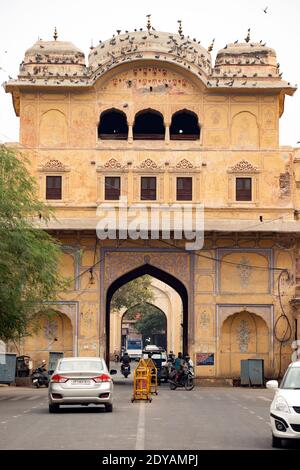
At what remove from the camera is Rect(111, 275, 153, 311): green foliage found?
68.0m

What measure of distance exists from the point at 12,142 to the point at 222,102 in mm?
8435

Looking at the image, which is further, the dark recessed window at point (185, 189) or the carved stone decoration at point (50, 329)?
the dark recessed window at point (185, 189)

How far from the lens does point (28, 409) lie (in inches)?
868

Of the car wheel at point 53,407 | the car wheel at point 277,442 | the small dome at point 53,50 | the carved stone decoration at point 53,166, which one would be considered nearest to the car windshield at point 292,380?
the car wheel at point 277,442

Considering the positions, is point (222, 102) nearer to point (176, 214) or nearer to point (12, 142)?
point (176, 214)

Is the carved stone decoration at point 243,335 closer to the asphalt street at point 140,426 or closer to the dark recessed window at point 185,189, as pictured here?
the dark recessed window at point 185,189

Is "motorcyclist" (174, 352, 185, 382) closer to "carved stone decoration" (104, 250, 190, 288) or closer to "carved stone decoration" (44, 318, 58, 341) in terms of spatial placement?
"carved stone decoration" (104, 250, 190, 288)

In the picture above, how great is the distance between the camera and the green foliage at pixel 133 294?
67975mm

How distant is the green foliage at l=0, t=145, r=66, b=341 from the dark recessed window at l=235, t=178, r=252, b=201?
503 inches

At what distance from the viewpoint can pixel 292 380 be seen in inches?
564

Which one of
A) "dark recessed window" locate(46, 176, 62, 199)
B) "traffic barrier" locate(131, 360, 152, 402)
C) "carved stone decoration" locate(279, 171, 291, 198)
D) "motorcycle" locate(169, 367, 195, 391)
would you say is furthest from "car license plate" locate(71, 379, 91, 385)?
"carved stone decoration" locate(279, 171, 291, 198)

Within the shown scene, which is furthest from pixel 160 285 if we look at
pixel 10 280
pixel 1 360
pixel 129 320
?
pixel 10 280

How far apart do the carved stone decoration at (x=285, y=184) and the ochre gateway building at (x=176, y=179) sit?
5cm

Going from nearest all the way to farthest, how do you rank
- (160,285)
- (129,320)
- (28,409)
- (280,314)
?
(28,409), (280,314), (160,285), (129,320)
